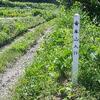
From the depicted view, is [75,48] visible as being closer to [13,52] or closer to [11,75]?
[11,75]

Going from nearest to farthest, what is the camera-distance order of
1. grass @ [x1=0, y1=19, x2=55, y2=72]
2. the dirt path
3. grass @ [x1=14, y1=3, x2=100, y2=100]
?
1. grass @ [x1=14, y1=3, x2=100, y2=100]
2. the dirt path
3. grass @ [x1=0, y1=19, x2=55, y2=72]

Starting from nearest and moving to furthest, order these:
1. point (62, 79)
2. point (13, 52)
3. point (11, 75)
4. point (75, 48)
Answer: point (75, 48)
point (62, 79)
point (11, 75)
point (13, 52)

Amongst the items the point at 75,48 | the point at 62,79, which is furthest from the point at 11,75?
the point at 75,48

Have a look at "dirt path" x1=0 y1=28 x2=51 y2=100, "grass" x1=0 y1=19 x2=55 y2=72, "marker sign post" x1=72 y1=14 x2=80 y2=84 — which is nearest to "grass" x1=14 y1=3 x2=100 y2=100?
"marker sign post" x1=72 y1=14 x2=80 y2=84

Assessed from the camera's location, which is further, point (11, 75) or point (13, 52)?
point (13, 52)

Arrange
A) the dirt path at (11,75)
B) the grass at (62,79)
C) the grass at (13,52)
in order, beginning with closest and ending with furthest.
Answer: the grass at (62,79)
the dirt path at (11,75)
the grass at (13,52)

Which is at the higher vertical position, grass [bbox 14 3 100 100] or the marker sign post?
the marker sign post

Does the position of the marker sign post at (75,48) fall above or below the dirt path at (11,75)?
above

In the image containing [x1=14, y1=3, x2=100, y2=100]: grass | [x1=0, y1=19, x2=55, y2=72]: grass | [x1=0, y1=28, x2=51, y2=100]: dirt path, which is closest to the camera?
[x1=14, y1=3, x2=100, y2=100]: grass

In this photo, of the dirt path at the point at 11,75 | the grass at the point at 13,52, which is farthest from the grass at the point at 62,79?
the grass at the point at 13,52

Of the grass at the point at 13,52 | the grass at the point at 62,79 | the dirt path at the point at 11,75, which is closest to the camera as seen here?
the grass at the point at 62,79

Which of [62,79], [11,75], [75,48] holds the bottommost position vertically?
[11,75]

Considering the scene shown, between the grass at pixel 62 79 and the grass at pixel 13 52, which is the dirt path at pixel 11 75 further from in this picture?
the grass at pixel 62 79

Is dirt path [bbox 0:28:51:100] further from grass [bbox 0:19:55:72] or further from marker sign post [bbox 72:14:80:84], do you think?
marker sign post [bbox 72:14:80:84]
